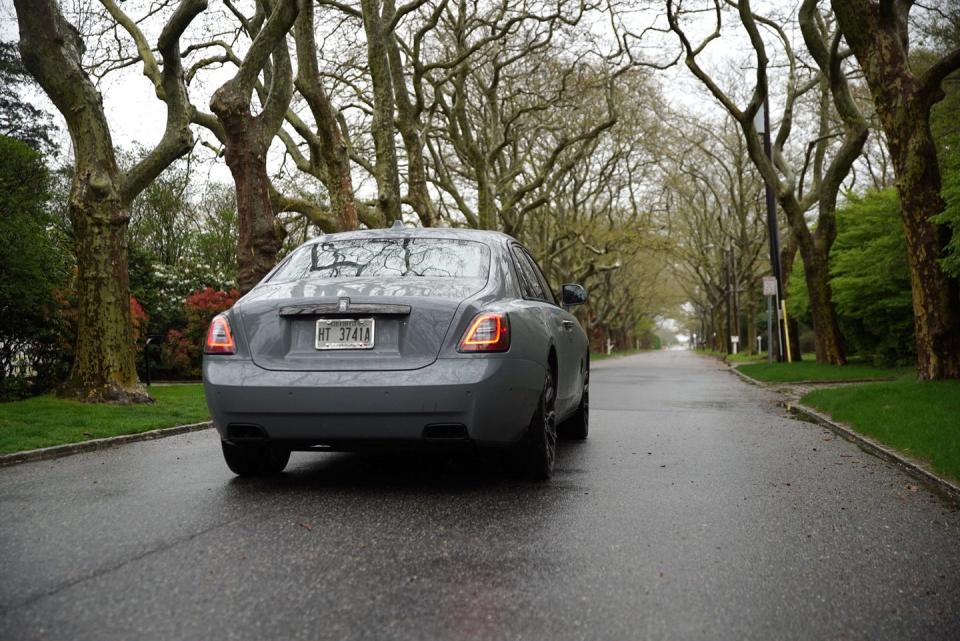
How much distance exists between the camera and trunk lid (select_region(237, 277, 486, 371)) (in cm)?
518

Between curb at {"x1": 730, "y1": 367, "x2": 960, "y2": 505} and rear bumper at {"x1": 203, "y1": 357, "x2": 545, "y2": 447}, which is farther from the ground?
rear bumper at {"x1": 203, "y1": 357, "x2": 545, "y2": 447}

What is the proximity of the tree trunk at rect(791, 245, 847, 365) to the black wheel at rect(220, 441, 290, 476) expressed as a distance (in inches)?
664

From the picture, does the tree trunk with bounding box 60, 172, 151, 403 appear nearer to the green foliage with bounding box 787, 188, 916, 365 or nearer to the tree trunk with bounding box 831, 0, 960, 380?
the tree trunk with bounding box 831, 0, 960, 380

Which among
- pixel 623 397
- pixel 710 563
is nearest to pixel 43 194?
pixel 623 397

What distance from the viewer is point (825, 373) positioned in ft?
62.6

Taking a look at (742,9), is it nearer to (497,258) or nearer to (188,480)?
(497,258)

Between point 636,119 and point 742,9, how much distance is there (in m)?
13.8

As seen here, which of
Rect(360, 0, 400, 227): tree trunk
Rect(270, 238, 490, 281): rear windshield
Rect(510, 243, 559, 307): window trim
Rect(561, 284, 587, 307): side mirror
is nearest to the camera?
Rect(270, 238, 490, 281): rear windshield

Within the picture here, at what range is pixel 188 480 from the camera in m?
6.12

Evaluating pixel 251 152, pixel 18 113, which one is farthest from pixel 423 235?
pixel 18 113

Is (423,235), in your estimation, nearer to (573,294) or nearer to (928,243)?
(573,294)

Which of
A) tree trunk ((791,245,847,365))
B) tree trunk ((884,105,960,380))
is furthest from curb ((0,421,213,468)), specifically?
tree trunk ((791,245,847,365))

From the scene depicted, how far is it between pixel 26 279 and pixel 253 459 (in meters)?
8.20

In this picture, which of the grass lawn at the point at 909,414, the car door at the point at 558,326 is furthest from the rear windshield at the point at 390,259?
the grass lawn at the point at 909,414
